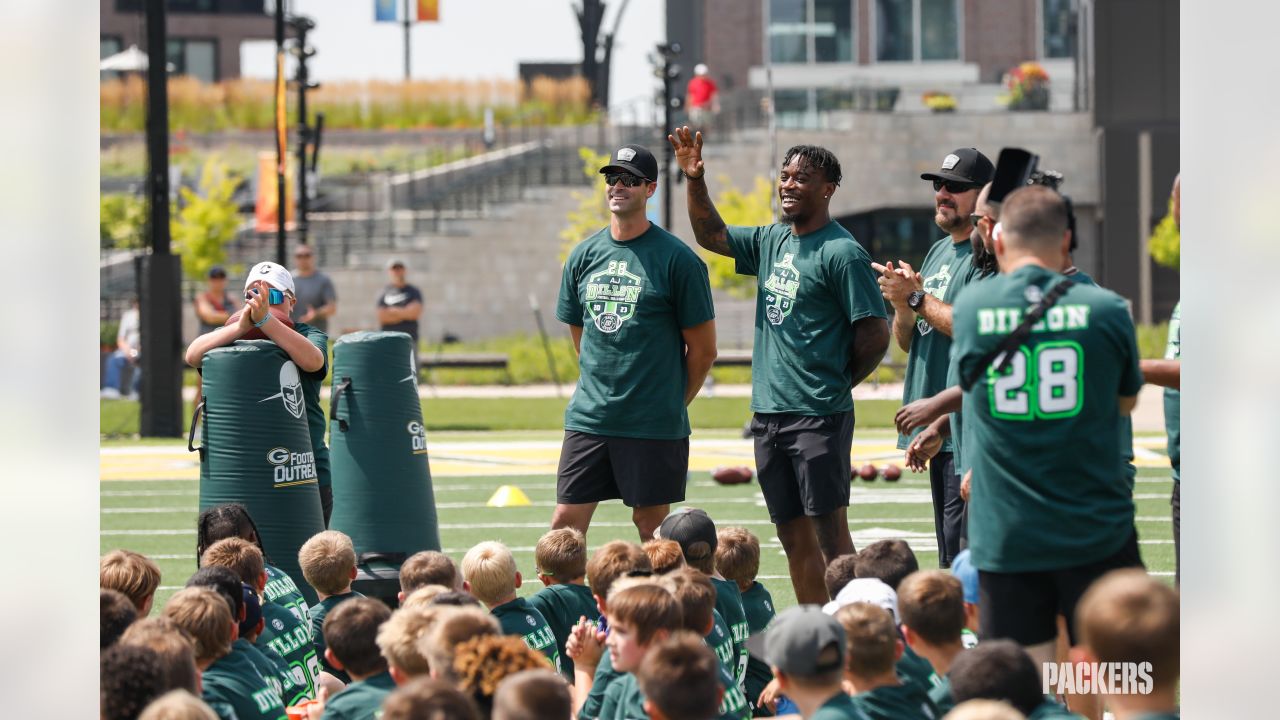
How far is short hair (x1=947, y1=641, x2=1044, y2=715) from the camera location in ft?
14.7

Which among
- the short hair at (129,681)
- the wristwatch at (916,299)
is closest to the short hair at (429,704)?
the short hair at (129,681)

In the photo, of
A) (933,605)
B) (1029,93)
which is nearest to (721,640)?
(933,605)

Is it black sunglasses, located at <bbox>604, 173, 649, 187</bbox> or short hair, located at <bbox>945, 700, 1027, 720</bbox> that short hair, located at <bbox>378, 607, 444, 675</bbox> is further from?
black sunglasses, located at <bbox>604, 173, 649, 187</bbox>

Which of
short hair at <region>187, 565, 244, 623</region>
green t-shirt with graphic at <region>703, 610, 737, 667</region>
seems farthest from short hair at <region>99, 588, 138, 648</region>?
green t-shirt with graphic at <region>703, 610, 737, 667</region>

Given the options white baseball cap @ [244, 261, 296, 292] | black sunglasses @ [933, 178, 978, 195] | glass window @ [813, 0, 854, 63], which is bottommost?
white baseball cap @ [244, 261, 296, 292]

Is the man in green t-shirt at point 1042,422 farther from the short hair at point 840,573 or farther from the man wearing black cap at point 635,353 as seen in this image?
the man wearing black cap at point 635,353

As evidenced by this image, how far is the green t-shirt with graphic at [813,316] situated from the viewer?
738cm

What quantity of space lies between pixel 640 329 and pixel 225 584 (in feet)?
8.40

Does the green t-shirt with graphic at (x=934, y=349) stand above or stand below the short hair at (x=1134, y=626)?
above

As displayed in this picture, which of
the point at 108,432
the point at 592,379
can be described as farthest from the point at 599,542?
the point at 108,432

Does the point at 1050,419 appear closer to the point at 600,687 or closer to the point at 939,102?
the point at 600,687

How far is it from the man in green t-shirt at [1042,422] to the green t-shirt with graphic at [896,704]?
355 mm
